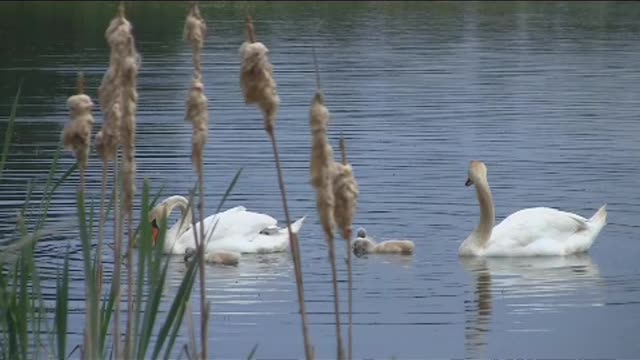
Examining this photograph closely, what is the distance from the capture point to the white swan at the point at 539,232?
45.2ft

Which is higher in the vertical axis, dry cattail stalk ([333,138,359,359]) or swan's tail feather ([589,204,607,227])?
dry cattail stalk ([333,138,359,359])

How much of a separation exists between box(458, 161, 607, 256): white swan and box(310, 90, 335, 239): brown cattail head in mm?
9268

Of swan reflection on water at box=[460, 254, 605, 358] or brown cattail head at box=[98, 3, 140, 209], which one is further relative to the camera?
swan reflection on water at box=[460, 254, 605, 358]

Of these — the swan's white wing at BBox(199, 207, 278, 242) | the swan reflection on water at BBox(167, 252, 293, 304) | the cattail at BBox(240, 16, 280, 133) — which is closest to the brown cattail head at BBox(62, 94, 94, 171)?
the cattail at BBox(240, 16, 280, 133)

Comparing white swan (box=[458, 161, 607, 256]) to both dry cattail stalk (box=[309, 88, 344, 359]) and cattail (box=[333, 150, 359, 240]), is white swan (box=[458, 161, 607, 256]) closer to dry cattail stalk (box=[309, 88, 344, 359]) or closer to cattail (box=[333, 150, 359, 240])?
cattail (box=[333, 150, 359, 240])

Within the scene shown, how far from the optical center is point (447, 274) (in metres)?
12.8

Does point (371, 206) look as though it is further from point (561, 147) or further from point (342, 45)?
point (342, 45)

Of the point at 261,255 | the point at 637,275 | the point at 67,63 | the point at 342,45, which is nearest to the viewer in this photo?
the point at 637,275

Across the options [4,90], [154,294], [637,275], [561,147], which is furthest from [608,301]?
[4,90]

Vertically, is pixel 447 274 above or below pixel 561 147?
above

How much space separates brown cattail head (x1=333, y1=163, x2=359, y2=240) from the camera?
4586mm

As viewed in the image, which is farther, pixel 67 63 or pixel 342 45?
pixel 342 45

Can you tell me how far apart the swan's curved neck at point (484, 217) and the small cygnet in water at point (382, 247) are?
60 centimetres

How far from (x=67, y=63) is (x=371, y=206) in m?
18.3
